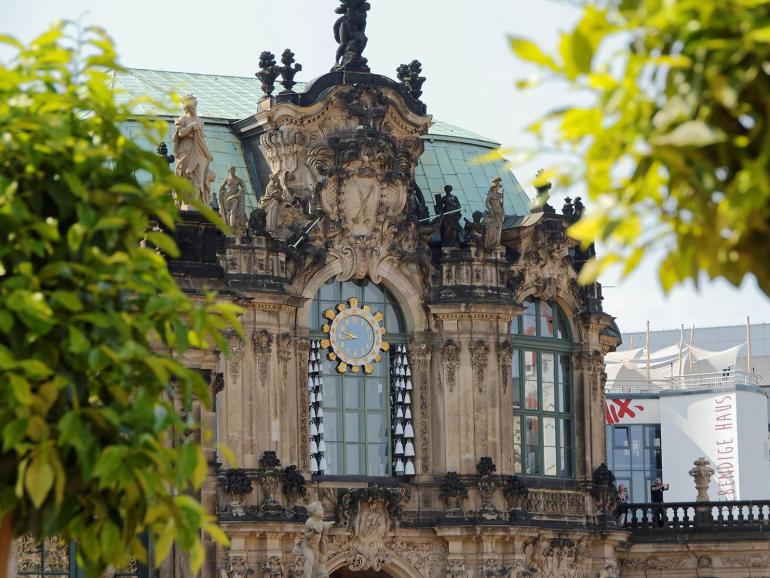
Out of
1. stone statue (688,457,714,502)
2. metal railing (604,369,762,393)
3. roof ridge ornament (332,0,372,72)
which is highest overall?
roof ridge ornament (332,0,372,72)

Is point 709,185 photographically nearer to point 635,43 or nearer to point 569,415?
point 635,43

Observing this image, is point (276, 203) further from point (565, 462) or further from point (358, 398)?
point (565, 462)

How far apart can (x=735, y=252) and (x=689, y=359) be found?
90311 mm

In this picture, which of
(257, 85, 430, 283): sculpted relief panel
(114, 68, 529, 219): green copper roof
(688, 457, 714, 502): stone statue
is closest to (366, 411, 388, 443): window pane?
(257, 85, 430, 283): sculpted relief panel

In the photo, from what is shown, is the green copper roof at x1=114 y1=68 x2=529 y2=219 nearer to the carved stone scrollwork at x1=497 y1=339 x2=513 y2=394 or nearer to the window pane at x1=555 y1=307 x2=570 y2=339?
the window pane at x1=555 y1=307 x2=570 y2=339

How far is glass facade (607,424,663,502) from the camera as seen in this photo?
8912cm

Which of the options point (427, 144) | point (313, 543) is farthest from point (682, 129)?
point (427, 144)

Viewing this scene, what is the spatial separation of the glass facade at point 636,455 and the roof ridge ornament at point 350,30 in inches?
1393

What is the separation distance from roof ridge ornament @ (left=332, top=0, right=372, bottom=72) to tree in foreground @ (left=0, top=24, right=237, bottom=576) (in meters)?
39.4

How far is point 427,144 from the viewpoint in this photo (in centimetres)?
6006

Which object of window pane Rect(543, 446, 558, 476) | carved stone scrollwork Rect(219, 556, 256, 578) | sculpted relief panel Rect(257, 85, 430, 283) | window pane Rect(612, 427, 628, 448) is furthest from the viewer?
window pane Rect(612, 427, 628, 448)

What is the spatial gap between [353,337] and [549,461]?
629 cm

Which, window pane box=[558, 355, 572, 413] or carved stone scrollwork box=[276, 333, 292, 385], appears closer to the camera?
carved stone scrollwork box=[276, 333, 292, 385]

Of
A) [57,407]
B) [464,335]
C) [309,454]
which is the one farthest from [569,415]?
[57,407]
